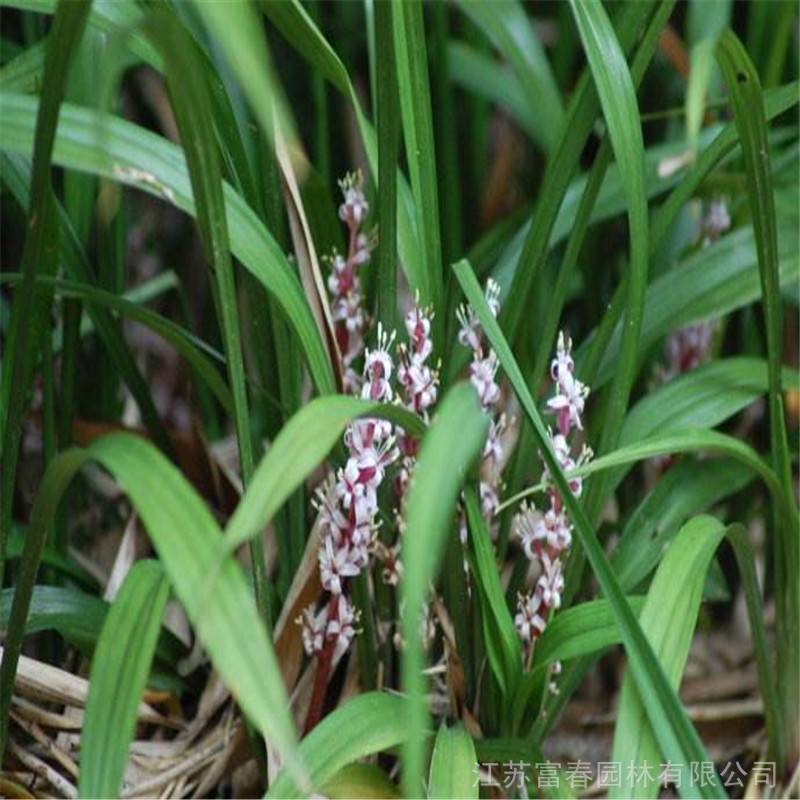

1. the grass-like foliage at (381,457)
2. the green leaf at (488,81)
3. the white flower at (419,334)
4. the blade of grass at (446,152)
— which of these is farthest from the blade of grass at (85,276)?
the green leaf at (488,81)

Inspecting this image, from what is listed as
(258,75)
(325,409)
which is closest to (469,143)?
(325,409)

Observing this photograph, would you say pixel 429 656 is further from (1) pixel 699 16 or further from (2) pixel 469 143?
(2) pixel 469 143

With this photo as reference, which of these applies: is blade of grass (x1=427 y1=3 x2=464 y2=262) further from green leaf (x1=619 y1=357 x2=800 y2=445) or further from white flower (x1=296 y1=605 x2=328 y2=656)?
white flower (x1=296 y1=605 x2=328 y2=656)

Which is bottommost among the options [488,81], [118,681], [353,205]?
[118,681]

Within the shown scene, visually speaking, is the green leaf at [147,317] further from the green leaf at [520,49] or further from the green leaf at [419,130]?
the green leaf at [520,49]

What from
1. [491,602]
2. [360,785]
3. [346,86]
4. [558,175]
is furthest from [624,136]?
[360,785]

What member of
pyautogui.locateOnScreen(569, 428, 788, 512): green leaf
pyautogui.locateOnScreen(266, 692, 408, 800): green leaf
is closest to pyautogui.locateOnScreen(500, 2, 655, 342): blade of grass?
pyautogui.locateOnScreen(569, 428, 788, 512): green leaf

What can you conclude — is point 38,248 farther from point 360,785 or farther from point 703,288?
point 703,288
